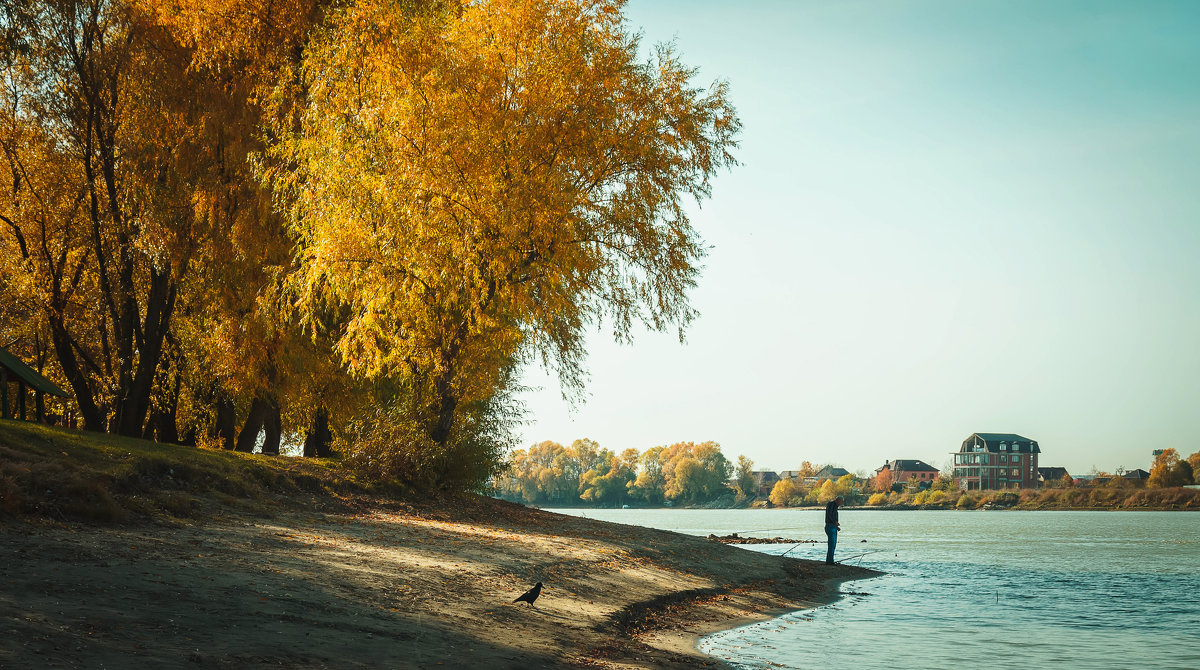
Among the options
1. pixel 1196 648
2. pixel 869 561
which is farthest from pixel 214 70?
pixel 869 561

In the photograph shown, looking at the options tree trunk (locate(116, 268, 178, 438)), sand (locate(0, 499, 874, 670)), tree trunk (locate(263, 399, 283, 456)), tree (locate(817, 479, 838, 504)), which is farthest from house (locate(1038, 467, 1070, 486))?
tree trunk (locate(116, 268, 178, 438))

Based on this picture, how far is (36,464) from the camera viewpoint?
1462 centimetres

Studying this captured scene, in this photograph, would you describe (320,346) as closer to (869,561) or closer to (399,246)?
(399,246)

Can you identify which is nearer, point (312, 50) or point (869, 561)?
point (312, 50)

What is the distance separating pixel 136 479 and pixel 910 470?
628 ft

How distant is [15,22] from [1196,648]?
2751 centimetres

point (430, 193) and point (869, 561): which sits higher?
point (430, 193)

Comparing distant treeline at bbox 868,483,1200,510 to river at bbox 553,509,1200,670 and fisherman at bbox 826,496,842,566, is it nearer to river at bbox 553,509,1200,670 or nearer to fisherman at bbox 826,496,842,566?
river at bbox 553,509,1200,670

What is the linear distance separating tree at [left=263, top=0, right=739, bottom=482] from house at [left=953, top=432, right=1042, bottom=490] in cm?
15524

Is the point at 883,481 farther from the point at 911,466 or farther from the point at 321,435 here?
the point at 321,435

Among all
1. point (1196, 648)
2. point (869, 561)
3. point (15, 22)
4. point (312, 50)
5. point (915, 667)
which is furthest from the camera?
point (869, 561)

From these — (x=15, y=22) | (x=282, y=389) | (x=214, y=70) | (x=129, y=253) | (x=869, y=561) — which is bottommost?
(x=869, y=561)

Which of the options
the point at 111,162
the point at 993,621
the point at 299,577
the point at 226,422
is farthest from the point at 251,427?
the point at 993,621

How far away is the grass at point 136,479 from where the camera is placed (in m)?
13.7
